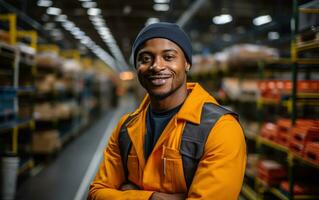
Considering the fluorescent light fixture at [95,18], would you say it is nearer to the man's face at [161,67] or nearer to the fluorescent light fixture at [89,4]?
the fluorescent light fixture at [89,4]

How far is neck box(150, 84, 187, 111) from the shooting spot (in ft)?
6.16

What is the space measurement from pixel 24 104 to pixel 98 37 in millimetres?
16022

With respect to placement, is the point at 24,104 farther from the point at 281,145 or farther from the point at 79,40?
the point at 79,40

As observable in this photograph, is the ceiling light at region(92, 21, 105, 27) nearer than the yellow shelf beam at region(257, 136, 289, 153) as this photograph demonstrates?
No

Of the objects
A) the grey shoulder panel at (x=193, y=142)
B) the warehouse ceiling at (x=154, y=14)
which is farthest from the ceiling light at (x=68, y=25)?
the grey shoulder panel at (x=193, y=142)

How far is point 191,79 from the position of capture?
11039 mm

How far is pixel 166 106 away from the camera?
74.4 inches

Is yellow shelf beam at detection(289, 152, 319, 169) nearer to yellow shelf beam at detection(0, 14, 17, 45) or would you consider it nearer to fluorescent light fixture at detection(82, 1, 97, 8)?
yellow shelf beam at detection(0, 14, 17, 45)

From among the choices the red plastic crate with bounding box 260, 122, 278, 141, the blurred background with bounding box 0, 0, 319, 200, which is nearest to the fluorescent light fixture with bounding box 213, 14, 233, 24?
the blurred background with bounding box 0, 0, 319, 200

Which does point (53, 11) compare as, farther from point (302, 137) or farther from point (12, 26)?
point (302, 137)

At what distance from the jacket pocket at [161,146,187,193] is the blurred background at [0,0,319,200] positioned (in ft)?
6.02

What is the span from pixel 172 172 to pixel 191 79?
9.42 meters

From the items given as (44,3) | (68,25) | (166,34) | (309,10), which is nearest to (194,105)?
(166,34)

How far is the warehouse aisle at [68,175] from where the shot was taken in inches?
225
